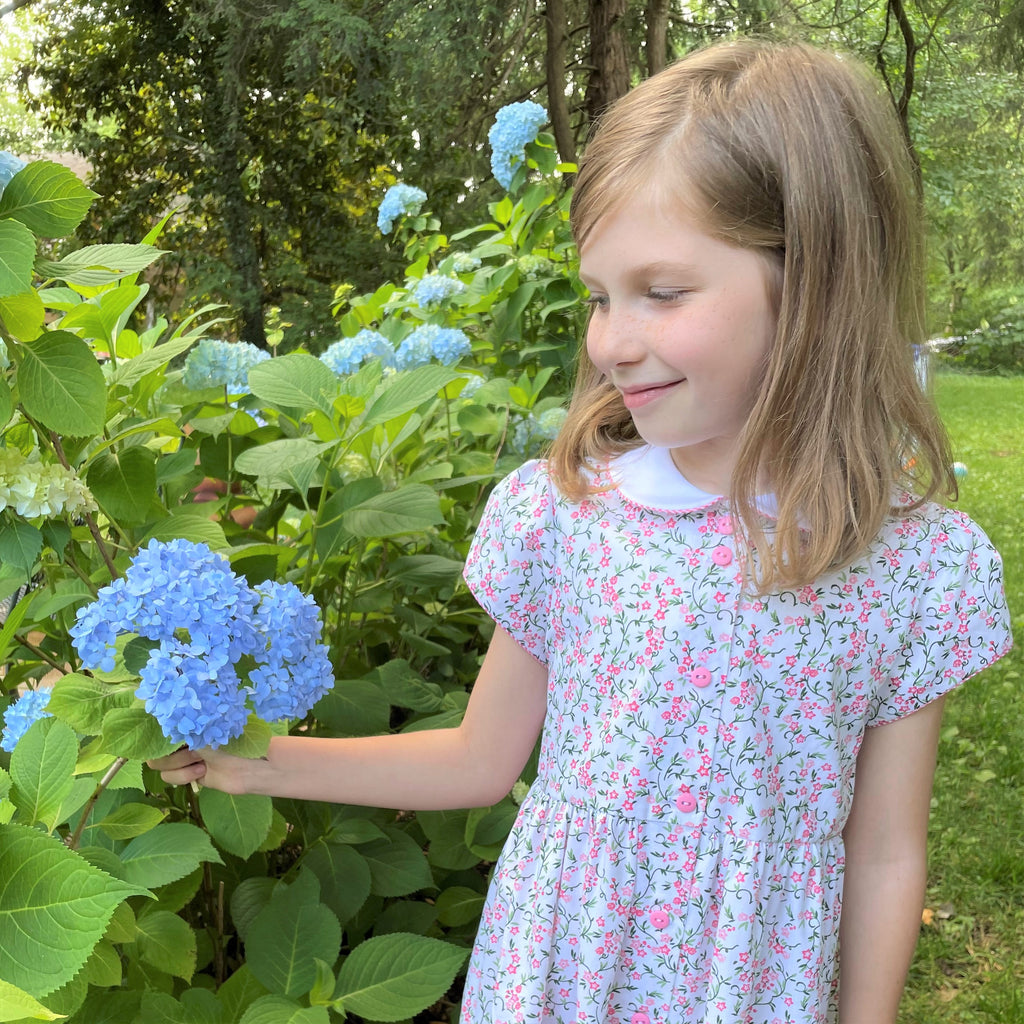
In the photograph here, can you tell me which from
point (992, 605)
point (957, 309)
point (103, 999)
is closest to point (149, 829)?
point (103, 999)

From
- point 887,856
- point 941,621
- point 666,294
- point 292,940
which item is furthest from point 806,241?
point 292,940

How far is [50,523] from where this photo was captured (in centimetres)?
105

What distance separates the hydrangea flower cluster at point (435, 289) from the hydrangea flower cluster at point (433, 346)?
0.90ft

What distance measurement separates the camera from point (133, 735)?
742mm

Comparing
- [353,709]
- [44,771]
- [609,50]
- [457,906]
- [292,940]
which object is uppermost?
[609,50]

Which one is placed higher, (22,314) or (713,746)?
(22,314)

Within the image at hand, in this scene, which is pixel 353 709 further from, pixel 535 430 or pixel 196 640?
Answer: pixel 535 430

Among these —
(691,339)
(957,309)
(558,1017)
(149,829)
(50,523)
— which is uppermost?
(691,339)

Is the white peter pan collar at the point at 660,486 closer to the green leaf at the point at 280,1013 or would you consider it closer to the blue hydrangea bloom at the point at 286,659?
the blue hydrangea bloom at the point at 286,659

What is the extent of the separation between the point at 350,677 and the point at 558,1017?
0.52 metres

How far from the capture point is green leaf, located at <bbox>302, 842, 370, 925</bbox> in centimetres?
120

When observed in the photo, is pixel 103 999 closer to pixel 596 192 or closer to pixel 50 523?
pixel 50 523

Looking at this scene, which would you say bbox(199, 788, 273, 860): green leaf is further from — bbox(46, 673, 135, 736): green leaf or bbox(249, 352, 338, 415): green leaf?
bbox(249, 352, 338, 415): green leaf

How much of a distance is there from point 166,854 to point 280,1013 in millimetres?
173
